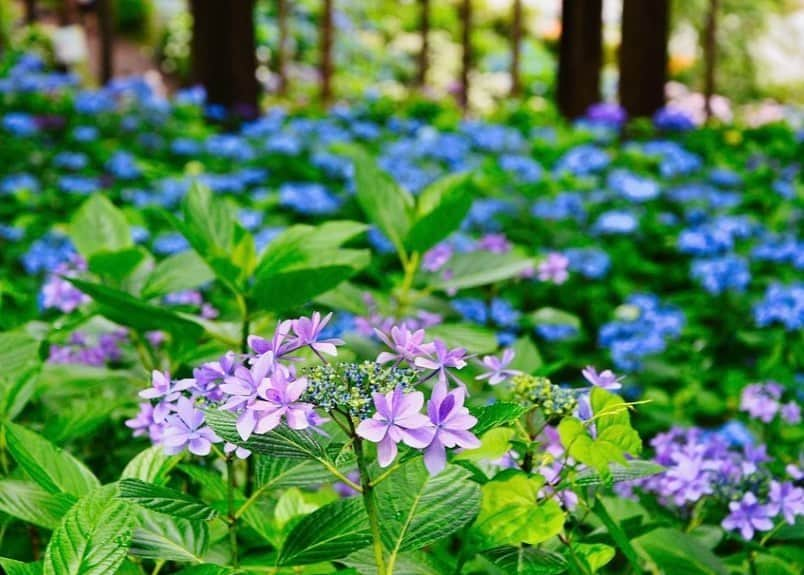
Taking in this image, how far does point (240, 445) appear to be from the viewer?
877 mm

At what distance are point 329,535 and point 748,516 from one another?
1.81ft

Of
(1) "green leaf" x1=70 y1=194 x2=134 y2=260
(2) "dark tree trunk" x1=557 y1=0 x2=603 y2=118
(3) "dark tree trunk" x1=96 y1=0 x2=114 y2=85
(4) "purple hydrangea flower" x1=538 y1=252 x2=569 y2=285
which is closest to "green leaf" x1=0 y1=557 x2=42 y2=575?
(1) "green leaf" x1=70 y1=194 x2=134 y2=260

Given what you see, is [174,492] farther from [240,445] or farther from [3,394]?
[3,394]

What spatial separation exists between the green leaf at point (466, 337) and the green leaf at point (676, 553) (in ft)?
1.28

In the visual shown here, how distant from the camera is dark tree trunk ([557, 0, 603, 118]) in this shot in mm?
5828

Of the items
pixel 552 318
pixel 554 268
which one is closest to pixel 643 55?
pixel 554 268

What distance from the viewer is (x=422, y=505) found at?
3.23ft

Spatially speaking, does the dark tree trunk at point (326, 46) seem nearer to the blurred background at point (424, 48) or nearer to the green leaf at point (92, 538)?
the blurred background at point (424, 48)

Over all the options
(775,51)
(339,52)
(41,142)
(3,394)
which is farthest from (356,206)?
(775,51)

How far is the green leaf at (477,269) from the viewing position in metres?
1.74

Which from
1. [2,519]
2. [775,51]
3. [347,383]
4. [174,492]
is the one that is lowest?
[775,51]

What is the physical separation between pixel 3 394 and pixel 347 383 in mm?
618

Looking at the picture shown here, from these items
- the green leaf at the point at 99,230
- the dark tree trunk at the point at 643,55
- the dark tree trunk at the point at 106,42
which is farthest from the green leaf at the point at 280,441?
the dark tree trunk at the point at 106,42

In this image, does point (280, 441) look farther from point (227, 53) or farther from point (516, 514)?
point (227, 53)
